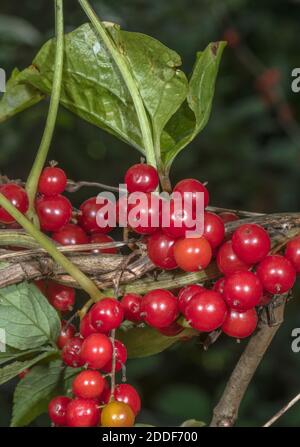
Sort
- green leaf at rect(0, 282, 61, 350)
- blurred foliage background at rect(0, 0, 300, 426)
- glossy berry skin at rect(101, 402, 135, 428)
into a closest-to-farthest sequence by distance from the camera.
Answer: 1. glossy berry skin at rect(101, 402, 135, 428)
2. green leaf at rect(0, 282, 61, 350)
3. blurred foliage background at rect(0, 0, 300, 426)

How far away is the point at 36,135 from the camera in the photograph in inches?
81.7

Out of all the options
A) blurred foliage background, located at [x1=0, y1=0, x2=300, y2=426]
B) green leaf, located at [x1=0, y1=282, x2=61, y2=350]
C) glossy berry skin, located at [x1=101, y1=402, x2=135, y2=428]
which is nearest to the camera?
glossy berry skin, located at [x1=101, y1=402, x2=135, y2=428]

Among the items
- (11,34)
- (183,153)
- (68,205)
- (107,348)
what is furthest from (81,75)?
(183,153)

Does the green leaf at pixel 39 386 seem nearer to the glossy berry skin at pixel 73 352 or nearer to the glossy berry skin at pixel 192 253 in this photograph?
the glossy berry skin at pixel 73 352

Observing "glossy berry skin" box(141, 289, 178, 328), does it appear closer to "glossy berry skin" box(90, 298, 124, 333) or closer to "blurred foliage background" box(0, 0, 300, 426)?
"glossy berry skin" box(90, 298, 124, 333)

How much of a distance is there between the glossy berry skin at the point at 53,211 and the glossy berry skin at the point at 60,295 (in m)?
0.06

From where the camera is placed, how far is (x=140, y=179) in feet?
2.29

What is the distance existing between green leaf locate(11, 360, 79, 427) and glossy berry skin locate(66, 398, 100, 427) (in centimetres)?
14

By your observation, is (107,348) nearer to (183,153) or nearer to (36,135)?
(36,135)

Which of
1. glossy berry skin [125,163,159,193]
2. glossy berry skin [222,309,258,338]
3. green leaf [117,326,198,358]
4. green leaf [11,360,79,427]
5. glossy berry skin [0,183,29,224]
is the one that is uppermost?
glossy berry skin [125,163,159,193]

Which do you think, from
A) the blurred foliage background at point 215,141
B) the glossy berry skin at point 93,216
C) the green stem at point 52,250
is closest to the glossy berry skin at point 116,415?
the green stem at point 52,250

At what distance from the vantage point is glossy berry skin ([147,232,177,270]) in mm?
694

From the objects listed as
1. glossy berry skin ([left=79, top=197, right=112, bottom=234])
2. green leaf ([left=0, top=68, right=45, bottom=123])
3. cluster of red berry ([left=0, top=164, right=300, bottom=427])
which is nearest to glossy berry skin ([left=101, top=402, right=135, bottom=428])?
cluster of red berry ([left=0, top=164, right=300, bottom=427])

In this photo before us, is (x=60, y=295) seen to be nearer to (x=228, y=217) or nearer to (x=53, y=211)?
(x=53, y=211)
